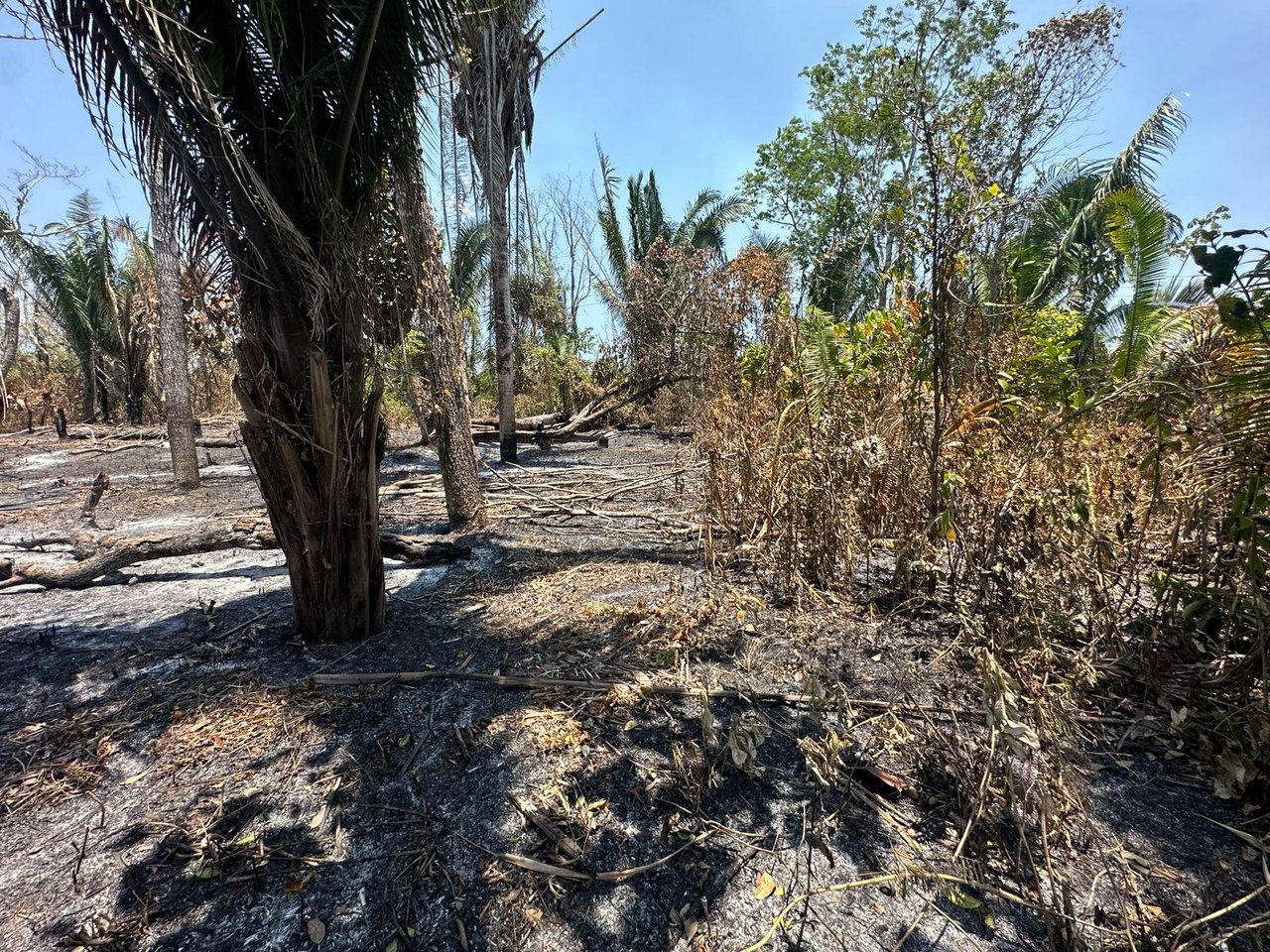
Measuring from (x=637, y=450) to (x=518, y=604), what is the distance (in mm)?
7009

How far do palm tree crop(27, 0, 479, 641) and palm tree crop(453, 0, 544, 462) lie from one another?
4.33 meters

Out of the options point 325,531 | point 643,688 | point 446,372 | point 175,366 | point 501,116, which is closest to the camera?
point 643,688

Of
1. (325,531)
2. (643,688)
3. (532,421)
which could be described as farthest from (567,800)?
(532,421)

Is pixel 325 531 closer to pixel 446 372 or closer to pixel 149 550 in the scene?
pixel 446 372

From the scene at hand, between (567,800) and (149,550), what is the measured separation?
12.2 feet

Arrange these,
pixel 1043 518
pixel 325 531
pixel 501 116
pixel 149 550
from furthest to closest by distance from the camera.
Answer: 1. pixel 501 116
2. pixel 149 550
3. pixel 325 531
4. pixel 1043 518

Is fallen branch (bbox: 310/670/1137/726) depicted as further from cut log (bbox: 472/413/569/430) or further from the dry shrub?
cut log (bbox: 472/413/569/430)

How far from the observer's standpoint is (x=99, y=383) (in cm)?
1683

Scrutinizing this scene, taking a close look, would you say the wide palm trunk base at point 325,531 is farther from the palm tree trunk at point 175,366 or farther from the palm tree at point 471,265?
the palm tree at point 471,265

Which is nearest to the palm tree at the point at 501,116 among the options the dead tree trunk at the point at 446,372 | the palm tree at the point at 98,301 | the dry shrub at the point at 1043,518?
the dead tree trunk at the point at 446,372

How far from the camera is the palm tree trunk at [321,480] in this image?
2.60 meters

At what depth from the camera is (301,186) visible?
8.25ft

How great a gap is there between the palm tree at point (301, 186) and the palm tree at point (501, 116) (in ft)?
14.2

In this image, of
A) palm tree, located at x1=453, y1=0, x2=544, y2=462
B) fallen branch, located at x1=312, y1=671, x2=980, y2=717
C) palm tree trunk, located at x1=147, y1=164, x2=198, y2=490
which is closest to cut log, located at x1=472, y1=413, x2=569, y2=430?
palm tree, located at x1=453, y1=0, x2=544, y2=462
